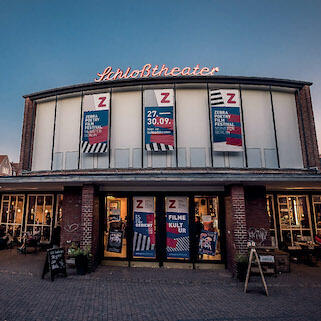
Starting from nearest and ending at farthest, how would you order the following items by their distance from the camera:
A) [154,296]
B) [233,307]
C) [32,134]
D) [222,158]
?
[233,307] → [154,296] → [222,158] → [32,134]

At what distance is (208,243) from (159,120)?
667 cm

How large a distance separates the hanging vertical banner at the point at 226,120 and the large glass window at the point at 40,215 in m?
11.0

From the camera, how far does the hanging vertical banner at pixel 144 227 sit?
33.1ft

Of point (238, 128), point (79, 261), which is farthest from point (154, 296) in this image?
point (238, 128)

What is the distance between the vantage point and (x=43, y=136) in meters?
13.3

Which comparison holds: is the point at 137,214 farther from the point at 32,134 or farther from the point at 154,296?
the point at 32,134

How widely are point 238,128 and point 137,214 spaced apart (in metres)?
7.01

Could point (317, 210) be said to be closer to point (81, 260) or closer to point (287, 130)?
point (287, 130)

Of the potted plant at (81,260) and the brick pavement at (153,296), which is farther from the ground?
the potted plant at (81,260)

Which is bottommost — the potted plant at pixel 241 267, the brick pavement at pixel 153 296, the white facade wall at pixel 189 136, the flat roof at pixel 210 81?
the brick pavement at pixel 153 296

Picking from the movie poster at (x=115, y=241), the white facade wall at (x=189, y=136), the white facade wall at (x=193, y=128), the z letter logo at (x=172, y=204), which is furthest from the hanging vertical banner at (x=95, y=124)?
the z letter logo at (x=172, y=204)

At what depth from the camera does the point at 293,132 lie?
40.4 feet

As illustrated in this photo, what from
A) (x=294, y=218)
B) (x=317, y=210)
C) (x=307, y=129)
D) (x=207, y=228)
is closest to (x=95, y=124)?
(x=207, y=228)

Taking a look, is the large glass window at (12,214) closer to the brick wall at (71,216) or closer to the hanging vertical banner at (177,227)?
the brick wall at (71,216)
